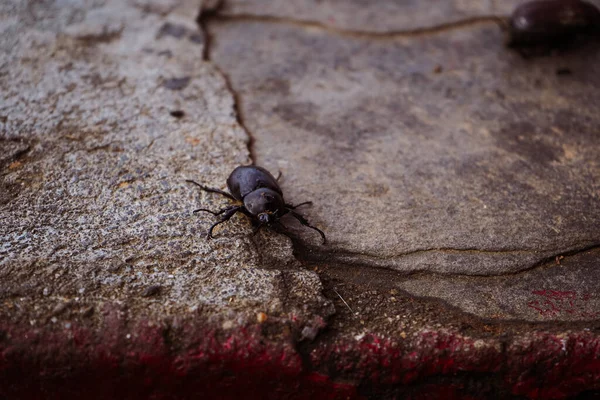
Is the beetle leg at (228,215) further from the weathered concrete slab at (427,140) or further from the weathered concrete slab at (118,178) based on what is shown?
the weathered concrete slab at (427,140)

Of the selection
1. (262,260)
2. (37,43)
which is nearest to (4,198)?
(262,260)

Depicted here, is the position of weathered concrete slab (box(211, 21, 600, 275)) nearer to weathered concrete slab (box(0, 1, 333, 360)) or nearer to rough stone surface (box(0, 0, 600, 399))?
rough stone surface (box(0, 0, 600, 399))

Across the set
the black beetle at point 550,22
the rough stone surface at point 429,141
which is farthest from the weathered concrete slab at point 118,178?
the black beetle at point 550,22

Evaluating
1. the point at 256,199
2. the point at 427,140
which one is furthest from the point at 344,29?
the point at 256,199

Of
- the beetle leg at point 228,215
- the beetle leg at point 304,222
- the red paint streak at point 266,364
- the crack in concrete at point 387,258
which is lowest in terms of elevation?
the red paint streak at point 266,364

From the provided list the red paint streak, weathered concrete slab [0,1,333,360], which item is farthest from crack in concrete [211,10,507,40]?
the red paint streak
